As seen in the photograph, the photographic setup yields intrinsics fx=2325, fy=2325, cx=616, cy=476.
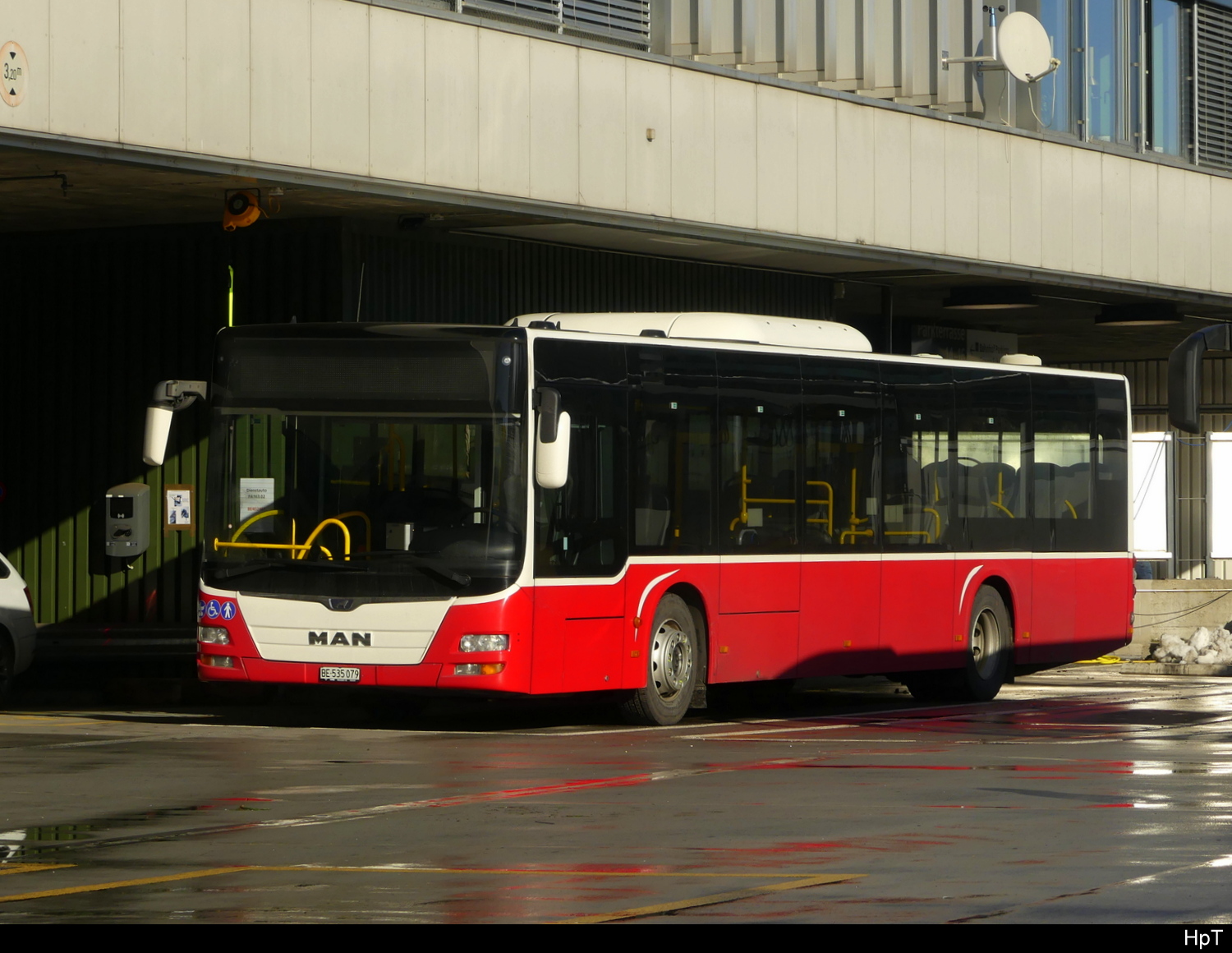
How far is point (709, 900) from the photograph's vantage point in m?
8.42

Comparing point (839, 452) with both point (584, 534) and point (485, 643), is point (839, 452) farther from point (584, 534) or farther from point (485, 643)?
point (485, 643)

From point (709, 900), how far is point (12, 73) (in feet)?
36.4

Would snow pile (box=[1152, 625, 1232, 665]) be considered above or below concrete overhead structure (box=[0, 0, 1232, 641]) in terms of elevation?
below

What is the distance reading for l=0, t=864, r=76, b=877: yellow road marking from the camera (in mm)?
9383

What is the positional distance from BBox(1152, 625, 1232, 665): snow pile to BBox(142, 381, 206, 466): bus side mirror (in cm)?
1393

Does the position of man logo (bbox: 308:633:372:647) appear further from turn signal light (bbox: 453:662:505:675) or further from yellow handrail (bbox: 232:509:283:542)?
yellow handrail (bbox: 232:509:283:542)

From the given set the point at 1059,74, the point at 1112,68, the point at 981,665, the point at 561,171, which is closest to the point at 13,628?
the point at 561,171

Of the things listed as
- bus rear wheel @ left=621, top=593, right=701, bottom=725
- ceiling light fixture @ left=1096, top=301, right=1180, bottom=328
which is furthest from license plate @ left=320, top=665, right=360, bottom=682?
ceiling light fixture @ left=1096, top=301, right=1180, bottom=328

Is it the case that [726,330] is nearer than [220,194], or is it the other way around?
[726,330]

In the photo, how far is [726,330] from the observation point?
19000mm

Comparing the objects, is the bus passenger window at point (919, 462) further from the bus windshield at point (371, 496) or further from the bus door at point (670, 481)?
the bus windshield at point (371, 496)

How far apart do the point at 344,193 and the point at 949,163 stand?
9.93 metres
